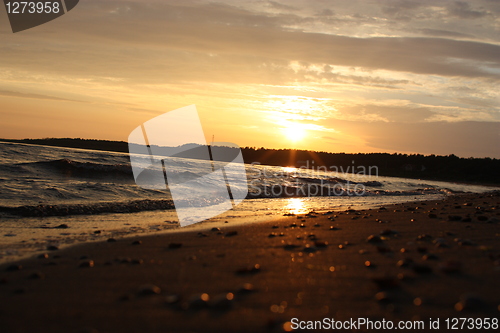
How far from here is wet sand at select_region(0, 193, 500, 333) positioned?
2.53 meters

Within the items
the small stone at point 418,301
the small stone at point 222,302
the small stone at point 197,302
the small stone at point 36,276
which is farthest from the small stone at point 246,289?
the small stone at point 36,276

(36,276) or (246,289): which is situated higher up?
(246,289)

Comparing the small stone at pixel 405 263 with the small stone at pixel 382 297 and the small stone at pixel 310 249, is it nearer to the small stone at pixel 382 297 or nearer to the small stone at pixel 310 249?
the small stone at pixel 382 297

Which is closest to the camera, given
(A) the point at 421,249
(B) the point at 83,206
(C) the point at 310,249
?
(A) the point at 421,249

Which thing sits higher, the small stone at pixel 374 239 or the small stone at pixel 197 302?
the small stone at pixel 197 302

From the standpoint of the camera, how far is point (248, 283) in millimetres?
3230

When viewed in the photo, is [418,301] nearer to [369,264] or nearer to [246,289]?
[369,264]

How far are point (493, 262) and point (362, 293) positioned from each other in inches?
65.4

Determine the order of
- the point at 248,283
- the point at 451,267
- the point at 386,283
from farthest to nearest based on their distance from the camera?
the point at 451,267 → the point at 248,283 → the point at 386,283

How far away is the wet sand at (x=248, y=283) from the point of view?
2529mm

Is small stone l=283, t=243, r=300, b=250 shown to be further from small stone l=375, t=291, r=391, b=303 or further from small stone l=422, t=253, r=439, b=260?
small stone l=375, t=291, r=391, b=303

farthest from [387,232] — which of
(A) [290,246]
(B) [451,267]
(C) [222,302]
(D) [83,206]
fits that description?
(D) [83,206]

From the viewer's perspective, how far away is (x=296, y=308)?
8.79 feet

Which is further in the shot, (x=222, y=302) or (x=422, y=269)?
(x=422, y=269)
